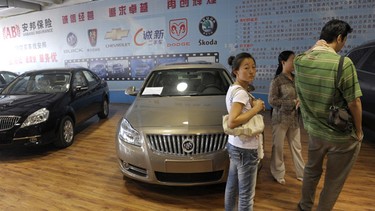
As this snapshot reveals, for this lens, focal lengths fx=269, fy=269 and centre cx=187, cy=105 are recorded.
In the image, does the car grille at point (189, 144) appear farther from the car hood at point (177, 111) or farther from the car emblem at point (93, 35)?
the car emblem at point (93, 35)

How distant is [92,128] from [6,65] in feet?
21.8

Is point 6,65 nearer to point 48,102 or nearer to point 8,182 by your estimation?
point 48,102

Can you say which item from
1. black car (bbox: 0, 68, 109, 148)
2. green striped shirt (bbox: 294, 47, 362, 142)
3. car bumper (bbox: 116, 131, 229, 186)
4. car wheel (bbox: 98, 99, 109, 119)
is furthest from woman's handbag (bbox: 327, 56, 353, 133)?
car wheel (bbox: 98, 99, 109, 119)

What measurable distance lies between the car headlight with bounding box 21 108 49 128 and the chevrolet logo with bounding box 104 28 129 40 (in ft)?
13.5

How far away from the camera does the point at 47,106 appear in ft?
12.3

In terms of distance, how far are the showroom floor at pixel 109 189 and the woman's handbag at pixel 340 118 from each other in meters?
1.02

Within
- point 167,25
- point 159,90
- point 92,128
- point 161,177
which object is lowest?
point 92,128

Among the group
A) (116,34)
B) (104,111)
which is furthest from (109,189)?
(116,34)

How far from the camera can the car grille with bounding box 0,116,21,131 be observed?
11.5ft

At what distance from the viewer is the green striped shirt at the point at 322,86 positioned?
157 centimetres

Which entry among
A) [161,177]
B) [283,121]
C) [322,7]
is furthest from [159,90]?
[322,7]

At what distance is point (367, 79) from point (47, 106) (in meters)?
4.29

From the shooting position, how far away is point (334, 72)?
1.59 metres

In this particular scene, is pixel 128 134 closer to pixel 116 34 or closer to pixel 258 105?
pixel 258 105
